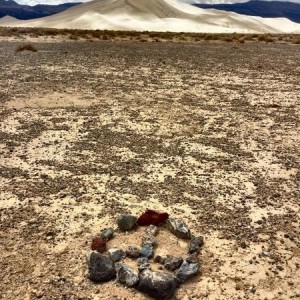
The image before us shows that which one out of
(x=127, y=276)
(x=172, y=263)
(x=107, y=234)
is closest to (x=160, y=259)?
(x=172, y=263)

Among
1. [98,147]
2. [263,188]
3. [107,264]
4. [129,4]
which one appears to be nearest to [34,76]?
[98,147]

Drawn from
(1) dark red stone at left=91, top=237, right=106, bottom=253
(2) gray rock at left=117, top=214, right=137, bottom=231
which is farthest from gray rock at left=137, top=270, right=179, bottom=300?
(2) gray rock at left=117, top=214, right=137, bottom=231

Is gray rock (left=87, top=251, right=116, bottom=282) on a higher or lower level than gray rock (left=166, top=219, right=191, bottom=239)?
lower

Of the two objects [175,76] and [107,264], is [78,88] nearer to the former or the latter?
[175,76]

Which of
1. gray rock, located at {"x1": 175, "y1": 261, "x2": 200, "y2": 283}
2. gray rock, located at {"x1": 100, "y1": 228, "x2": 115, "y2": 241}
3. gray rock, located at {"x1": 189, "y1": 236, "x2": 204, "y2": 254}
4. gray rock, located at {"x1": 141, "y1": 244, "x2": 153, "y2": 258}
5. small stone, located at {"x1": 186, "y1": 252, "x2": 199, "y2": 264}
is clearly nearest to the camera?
Answer: gray rock, located at {"x1": 175, "y1": 261, "x2": 200, "y2": 283}

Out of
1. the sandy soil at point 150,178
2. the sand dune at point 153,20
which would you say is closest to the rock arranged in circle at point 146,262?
the sandy soil at point 150,178

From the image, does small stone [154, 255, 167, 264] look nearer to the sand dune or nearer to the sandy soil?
the sandy soil
